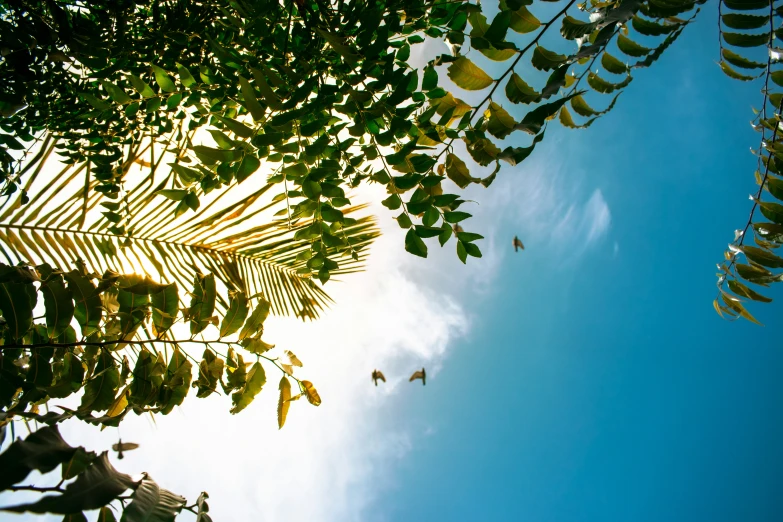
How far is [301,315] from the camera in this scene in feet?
8.85

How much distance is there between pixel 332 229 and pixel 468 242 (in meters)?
0.52

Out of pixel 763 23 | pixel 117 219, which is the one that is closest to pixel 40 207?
pixel 117 219

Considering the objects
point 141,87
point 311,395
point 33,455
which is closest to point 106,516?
point 33,455

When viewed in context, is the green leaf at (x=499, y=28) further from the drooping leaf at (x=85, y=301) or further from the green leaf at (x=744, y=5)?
the drooping leaf at (x=85, y=301)

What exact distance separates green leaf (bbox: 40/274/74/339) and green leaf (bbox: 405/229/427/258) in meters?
0.86

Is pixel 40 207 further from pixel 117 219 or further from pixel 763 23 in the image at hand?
pixel 763 23

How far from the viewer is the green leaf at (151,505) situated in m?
0.48

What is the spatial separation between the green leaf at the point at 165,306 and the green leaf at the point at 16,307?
0.23 meters

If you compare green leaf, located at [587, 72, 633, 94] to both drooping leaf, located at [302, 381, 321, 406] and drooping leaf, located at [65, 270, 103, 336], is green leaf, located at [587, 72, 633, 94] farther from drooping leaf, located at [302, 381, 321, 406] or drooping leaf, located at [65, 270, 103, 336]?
drooping leaf, located at [65, 270, 103, 336]

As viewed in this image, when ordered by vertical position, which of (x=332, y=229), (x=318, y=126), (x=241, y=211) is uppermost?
(x=241, y=211)

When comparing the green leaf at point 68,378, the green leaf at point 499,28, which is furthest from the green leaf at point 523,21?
the green leaf at point 68,378

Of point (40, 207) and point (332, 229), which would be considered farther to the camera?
point (40, 207)

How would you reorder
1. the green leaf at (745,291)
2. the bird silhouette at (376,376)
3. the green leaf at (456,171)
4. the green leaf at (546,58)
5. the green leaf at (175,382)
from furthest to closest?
the bird silhouette at (376,376)
the green leaf at (745,291)
the green leaf at (456,171)
the green leaf at (175,382)
the green leaf at (546,58)

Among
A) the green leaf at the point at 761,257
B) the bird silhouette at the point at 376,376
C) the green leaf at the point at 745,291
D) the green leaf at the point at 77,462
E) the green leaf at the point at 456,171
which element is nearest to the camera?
the green leaf at the point at 77,462
